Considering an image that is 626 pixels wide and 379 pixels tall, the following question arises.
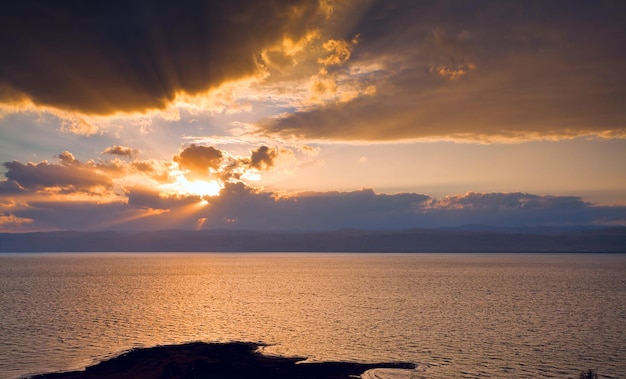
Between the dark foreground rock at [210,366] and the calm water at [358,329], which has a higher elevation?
the dark foreground rock at [210,366]

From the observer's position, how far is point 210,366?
49.0 m

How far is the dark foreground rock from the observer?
4606 cm

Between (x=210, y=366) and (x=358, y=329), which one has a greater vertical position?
(x=210, y=366)

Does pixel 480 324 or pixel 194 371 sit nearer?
pixel 194 371

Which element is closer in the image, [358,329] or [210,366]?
[210,366]

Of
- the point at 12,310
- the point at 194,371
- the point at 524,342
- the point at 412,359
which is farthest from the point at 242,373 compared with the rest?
the point at 12,310

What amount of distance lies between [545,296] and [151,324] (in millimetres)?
93278

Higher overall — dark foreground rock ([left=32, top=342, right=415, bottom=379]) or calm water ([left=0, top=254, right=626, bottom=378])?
dark foreground rock ([left=32, top=342, right=415, bottom=379])

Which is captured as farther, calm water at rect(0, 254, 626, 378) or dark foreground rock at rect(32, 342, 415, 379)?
calm water at rect(0, 254, 626, 378)

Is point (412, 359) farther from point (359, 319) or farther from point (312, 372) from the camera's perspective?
point (359, 319)

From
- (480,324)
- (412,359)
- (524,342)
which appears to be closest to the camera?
(412,359)

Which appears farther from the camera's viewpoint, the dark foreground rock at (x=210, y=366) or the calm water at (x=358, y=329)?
the calm water at (x=358, y=329)

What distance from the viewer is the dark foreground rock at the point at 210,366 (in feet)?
151

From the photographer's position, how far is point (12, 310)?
97312mm
